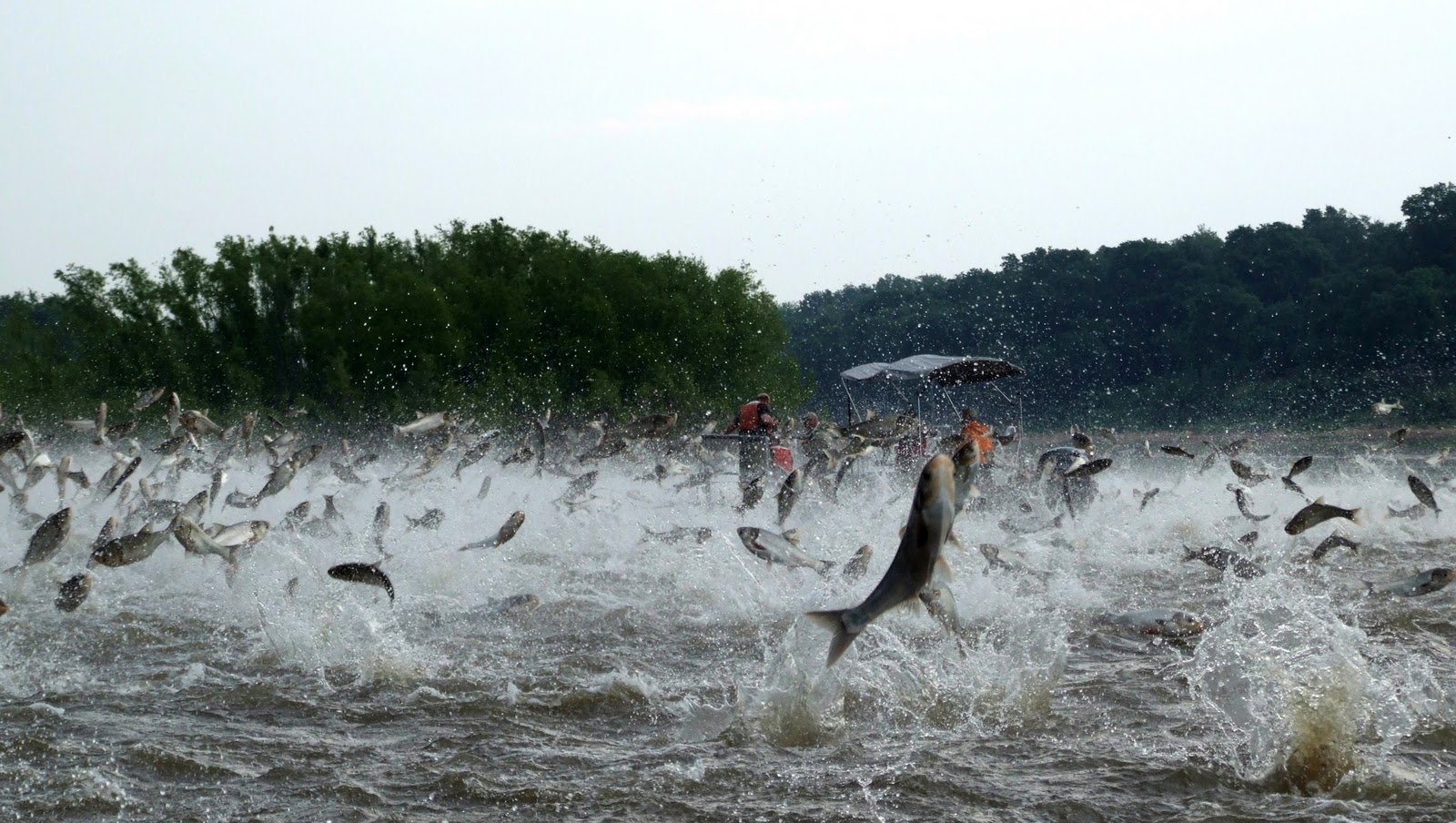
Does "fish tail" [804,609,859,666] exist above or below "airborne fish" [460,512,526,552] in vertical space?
below

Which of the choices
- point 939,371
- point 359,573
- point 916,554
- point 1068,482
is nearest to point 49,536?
point 359,573

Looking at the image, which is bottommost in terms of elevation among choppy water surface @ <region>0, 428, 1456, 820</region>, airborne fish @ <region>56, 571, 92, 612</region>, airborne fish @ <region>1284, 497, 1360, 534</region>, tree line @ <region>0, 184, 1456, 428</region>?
choppy water surface @ <region>0, 428, 1456, 820</region>

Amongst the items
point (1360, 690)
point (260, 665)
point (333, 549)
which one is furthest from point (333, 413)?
point (1360, 690)

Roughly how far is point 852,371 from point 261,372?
26.7 m

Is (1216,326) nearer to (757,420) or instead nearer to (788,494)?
(757,420)

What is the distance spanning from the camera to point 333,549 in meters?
11.6

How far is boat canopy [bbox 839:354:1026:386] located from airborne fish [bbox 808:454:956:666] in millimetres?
17465

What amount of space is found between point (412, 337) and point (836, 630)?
1480 inches

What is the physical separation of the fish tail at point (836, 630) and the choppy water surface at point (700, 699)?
0.54 meters

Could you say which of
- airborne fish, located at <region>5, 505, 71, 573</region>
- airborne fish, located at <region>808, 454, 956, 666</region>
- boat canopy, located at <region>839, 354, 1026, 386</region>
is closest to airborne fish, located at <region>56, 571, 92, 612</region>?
airborne fish, located at <region>5, 505, 71, 573</region>

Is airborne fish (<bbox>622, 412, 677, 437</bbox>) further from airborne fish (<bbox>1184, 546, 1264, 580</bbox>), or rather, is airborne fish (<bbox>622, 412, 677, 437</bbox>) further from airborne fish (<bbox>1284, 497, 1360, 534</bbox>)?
airborne fish (<bbox>1284, 497, 1360, 534</bbox>)

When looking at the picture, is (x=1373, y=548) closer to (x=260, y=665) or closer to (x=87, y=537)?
(x=260, y=665)

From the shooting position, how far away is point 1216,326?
2490 inches

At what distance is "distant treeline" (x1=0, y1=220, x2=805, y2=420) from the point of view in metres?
41.2
